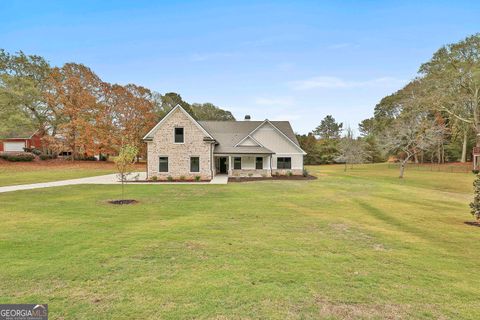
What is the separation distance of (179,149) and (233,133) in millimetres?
7770

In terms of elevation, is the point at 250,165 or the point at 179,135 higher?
the point at 179,135

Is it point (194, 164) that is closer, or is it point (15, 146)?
point (194, 164)

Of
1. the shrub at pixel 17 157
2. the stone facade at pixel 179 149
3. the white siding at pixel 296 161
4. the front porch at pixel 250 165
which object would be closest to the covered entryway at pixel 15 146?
the shrub at pixel 17 157

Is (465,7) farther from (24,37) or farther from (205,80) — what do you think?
Result: (24,37)

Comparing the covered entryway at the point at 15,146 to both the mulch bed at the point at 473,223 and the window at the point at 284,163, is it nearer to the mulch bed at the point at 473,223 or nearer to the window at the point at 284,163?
the window at the point at 284,163

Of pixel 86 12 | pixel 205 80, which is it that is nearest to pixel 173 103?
pixel 205 80

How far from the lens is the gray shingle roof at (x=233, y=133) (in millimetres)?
29136

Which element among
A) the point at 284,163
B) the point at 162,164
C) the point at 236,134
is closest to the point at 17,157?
the point at 162,164

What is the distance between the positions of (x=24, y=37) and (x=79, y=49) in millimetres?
5026

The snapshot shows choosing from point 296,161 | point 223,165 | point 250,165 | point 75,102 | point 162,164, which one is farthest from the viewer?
point 75,102

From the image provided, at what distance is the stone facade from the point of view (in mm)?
26750

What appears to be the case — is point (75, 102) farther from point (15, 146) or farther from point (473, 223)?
point (473, 223)

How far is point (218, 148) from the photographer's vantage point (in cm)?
2939

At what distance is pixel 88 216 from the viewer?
10.3 m
